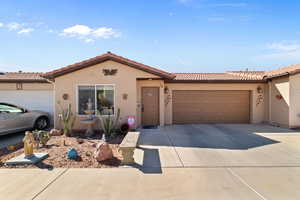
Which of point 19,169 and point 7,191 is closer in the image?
point 7,191

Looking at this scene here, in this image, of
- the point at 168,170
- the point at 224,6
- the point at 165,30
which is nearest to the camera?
the point at 168,170

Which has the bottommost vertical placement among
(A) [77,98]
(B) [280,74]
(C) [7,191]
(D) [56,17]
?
(C) [7,191]

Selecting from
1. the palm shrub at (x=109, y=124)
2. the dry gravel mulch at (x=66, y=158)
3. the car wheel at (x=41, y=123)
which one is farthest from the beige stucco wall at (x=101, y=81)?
the dry gravel mulch at (x=66, y=158)

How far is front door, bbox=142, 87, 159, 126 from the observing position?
11.6 meters

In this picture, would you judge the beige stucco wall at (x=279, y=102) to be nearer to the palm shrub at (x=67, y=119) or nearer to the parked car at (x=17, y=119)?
the palm shrub at (x=67, y=119)

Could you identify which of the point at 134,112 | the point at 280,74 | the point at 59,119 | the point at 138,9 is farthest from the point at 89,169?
the point at 280,74

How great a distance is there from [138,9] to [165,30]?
314 cm

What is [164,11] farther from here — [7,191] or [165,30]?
[7,191]

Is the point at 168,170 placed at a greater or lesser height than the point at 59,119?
lesser

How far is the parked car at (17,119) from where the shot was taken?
8.95 m

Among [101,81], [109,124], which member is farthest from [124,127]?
[101,81]

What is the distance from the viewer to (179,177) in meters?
4.56

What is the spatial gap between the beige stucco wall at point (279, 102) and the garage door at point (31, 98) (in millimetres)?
14269

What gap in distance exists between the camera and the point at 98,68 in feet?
33.6
